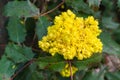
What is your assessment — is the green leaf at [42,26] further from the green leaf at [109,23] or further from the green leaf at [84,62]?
the green leaf at [109,23]

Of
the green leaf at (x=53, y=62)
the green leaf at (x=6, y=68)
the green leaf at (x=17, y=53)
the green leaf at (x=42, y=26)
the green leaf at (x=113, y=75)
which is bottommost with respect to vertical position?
the green leaf at (x=113, y=75)

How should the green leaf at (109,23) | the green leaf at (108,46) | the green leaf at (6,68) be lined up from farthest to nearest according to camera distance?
the green leaf at (109,23) < the green leaf at (108,46) < the green leaf at (6,68)

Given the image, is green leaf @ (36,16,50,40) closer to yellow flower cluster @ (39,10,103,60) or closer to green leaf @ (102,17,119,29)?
yellow flower cluster @ (39,10,103,60)

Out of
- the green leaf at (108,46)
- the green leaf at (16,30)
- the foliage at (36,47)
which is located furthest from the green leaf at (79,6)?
the green leaf at (16,30)

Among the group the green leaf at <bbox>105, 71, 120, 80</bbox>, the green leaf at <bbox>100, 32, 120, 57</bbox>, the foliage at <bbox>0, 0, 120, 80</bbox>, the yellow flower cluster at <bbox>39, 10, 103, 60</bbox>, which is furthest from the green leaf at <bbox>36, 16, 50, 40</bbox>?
the green leaf at <bbox>105, 71, 120, 80</bbox>

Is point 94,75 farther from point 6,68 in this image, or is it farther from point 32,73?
point 6,68

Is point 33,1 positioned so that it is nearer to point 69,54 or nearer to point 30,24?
point 30,24

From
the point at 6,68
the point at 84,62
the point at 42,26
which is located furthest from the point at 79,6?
the point at 6,68
